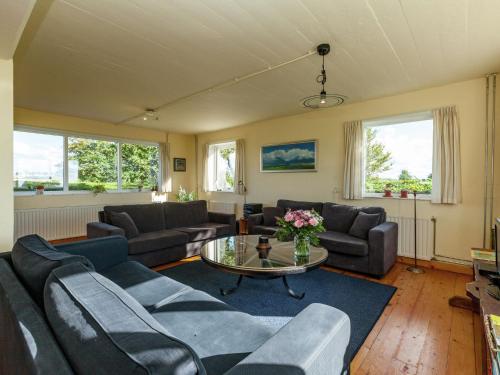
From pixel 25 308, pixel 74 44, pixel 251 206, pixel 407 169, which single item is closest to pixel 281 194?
pixel 251 206

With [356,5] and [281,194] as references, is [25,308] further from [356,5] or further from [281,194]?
[281,194]

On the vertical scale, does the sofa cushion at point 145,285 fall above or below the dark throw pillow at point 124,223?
below

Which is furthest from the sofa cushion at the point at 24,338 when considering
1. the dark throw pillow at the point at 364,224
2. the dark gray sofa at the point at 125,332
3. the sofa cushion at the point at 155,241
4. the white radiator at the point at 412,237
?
the white radiator at the point at 412,237

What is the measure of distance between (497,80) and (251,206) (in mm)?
4058

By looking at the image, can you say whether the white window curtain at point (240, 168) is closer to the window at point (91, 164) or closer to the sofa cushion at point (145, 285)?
the window at point (91, 164)

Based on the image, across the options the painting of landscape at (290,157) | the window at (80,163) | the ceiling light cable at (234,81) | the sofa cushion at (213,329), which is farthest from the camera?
the painting of landscape at (290,157)

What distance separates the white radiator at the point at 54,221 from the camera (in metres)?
4.46

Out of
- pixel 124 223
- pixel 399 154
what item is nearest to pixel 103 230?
pixel 124 223

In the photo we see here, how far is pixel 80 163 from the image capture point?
17.5 feet

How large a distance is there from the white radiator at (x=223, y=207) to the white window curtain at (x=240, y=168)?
1.31 ft

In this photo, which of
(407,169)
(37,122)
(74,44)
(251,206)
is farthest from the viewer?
(251,206)

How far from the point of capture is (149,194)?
635 cm

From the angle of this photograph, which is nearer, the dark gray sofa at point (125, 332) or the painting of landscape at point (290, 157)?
the dark gray sofa at point (125, 332)

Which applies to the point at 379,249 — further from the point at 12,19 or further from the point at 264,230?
the point at 12,19
